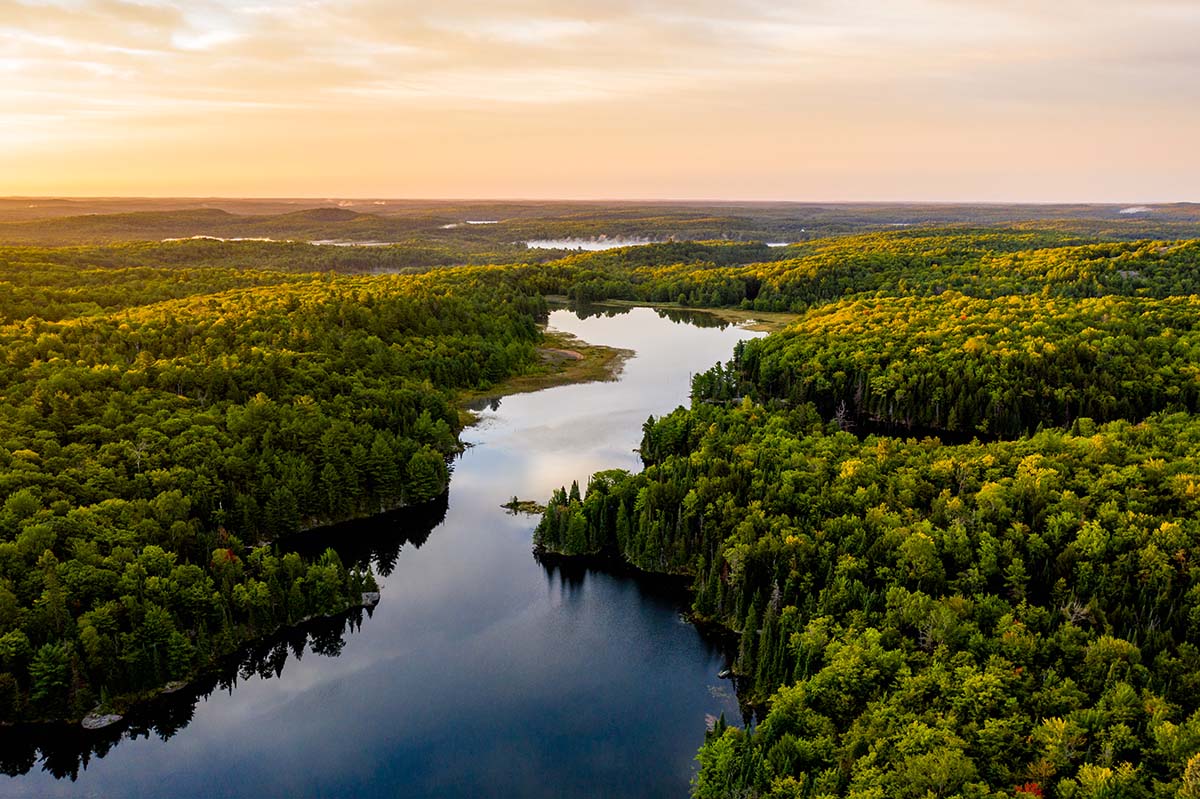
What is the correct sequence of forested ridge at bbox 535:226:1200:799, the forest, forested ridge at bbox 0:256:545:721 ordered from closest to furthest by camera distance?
forested ridge at bbox 535:226:1200:799
the forest
forested ridge at bbox 0:256:545:721

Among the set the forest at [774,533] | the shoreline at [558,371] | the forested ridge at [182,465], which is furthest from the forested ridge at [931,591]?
the shoreline at [558,371]

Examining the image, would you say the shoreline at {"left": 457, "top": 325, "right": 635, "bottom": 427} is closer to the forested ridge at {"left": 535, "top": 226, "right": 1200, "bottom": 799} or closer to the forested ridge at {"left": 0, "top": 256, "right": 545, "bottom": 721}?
the forested ridge at {"left": 0, "top": 256, "right": 545, "bottom": 721}

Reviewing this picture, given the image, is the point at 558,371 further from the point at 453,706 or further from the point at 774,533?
the point at 453,706

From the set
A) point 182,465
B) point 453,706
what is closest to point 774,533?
point 453,706

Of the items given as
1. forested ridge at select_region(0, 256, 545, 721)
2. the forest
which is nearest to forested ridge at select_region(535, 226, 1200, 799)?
the forest

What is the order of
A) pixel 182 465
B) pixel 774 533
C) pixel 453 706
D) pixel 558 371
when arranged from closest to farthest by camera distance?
pixel 453 706 < pixel 774 533 < pixel 182 465 < pixel 558 371

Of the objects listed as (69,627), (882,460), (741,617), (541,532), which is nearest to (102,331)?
(69,627)
